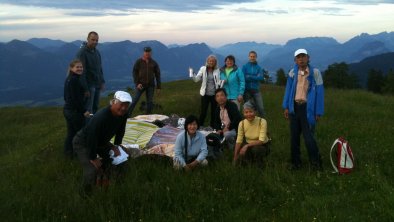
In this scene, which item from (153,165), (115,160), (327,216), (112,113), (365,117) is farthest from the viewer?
(365,117)

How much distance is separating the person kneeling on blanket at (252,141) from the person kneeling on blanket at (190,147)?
68 cm

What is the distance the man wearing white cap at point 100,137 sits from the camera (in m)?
6.56

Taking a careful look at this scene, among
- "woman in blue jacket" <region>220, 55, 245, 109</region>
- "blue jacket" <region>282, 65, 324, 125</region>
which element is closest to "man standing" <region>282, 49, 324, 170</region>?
"blue jacket" <region>282, 65, 324, 125</region>

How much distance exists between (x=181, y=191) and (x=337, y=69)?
2935 inches

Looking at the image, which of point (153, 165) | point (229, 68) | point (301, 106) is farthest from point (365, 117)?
point (153, 165)

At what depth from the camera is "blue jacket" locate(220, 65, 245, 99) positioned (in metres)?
11.8

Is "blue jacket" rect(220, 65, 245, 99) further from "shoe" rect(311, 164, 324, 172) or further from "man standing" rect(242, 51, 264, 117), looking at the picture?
"shoe" rect(311, 164, 324, 172)

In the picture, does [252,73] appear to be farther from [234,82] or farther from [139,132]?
[139,132]

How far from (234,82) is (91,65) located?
4.06 metres

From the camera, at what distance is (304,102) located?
816 cm

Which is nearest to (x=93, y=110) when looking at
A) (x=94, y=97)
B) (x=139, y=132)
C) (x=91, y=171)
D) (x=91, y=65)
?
(x=94, y=97)

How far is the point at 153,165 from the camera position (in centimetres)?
815

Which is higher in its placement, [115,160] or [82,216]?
[115,160]

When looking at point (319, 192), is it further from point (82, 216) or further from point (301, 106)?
point (82, 216)
